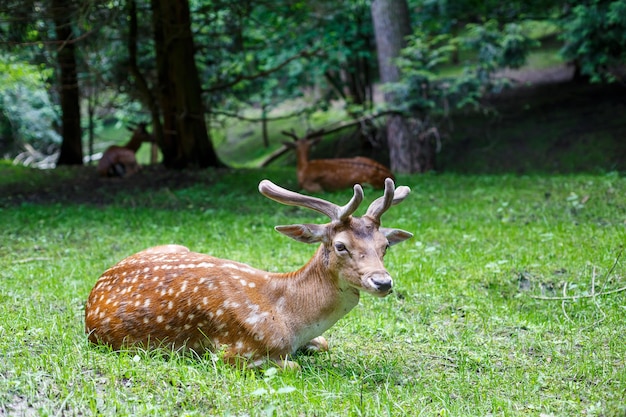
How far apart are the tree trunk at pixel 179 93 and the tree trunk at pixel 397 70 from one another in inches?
160

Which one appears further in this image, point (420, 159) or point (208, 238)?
A: point (420, 159)

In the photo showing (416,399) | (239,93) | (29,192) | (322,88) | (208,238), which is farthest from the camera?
(322,88)

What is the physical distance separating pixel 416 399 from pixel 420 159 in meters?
11.7

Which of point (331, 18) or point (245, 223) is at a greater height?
point (331, 18)

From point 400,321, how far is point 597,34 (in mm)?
10208

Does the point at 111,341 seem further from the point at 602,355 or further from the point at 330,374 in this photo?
the point at 602,355

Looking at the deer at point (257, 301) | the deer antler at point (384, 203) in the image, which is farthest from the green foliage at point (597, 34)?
the deer at point (257, 301)

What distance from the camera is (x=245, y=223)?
369 inches

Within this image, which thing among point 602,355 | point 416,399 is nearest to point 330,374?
point 416,399

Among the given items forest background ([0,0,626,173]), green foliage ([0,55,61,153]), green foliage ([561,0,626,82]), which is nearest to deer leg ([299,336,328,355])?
forest background ([0,0,626,173])

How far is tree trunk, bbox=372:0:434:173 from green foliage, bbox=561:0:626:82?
11.2ft

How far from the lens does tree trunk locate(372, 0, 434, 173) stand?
49.1 feet

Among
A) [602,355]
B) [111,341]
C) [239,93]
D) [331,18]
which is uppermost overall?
[331,18]

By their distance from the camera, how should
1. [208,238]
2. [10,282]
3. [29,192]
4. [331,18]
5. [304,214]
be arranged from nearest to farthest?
[10,282]
[208,238]
[304,214]
[29,192]
[331,18]
